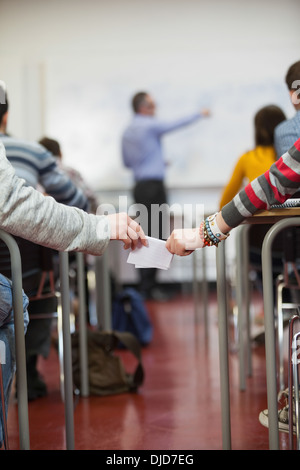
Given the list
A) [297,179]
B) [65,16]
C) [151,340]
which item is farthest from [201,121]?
[297,179]

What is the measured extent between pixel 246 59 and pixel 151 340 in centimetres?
311

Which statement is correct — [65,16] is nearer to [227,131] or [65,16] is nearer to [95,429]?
[227,131]

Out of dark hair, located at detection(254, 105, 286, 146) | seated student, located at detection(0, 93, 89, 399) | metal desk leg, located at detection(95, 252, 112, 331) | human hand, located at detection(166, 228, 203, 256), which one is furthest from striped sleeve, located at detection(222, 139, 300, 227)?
metal desk leg, located at detection(95, 252, 112, 331)

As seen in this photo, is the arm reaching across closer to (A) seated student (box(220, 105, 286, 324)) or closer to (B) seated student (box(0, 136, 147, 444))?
(B) seated student (box(0, 136, 147, 444))

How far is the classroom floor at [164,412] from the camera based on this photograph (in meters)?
2.05

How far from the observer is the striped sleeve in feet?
4.42

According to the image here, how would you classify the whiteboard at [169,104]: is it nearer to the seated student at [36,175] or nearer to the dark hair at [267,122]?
the dark hair at [267,122]

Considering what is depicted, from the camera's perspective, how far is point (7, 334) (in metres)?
1.46

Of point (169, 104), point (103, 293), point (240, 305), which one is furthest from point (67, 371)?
point (169, 104)

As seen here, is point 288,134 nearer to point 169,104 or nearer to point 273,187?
point 273,187

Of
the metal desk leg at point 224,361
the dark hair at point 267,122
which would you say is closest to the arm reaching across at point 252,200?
the metal desk leg at point 224,361

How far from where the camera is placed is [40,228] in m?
1.32

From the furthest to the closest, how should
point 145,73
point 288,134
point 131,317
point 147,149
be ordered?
point 145,73, point 147,149, point 131,317, point 288,134

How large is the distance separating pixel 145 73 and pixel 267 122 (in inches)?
125
